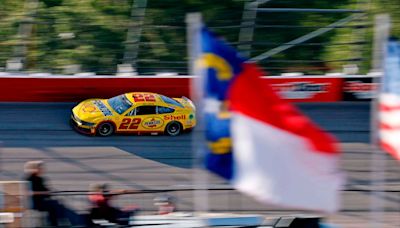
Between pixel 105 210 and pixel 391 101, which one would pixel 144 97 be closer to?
pixel 105 210

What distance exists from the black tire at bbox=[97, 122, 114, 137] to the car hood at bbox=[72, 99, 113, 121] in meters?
0.22

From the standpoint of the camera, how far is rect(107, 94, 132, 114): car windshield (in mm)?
20156

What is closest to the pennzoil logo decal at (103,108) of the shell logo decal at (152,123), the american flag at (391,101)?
the shell logo decal at (152,123)

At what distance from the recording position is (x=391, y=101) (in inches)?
402

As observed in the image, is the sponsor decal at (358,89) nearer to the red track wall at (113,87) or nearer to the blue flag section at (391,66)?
the red track wall at (113,87)

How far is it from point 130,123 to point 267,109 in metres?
11.7

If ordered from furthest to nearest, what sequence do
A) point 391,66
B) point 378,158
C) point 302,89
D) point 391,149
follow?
point 302,89 < point 378,158 < point 391,66 < point 391,149

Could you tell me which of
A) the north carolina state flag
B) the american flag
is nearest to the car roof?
the american flag

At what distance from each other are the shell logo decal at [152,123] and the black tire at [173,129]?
173 millimetres

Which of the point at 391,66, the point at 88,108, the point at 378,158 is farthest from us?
the point at 88,108

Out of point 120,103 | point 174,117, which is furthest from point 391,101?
point 120,103

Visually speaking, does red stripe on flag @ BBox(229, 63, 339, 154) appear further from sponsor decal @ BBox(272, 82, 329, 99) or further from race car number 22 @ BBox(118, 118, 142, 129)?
sponsor decal @ BBox(272, 82, 329, 99)

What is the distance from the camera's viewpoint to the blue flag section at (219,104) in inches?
342

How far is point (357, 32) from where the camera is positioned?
23766 mm
